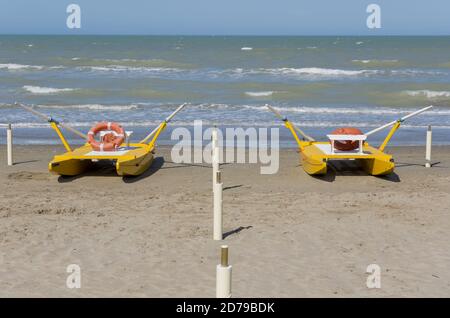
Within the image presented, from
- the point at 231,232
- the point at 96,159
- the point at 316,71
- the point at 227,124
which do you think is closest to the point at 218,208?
the point at 231,232

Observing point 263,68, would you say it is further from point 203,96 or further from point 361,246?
point 361,246

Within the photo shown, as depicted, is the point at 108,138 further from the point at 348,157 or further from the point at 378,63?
the point at 378,63

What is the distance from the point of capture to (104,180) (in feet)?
39.2

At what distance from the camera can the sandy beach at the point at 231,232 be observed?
696 centimetres

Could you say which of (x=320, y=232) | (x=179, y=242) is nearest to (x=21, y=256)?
(x=179, y=242)

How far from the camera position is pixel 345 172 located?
12.6 metres

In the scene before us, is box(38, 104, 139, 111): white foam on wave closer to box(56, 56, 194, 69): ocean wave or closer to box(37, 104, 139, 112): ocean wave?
box(37, 104, 139, 112): ocean wave

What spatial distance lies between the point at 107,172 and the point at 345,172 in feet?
13.6

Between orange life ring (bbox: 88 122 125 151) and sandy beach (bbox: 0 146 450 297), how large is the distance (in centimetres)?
49

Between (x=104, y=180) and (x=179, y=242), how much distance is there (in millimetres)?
3945

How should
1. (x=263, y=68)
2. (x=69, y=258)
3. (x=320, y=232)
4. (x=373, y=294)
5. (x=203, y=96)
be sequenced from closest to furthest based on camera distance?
(x=373, y=294), (x=69, y=258), (x=320, y=232), (x=203, y=96), (x=263, y=68)

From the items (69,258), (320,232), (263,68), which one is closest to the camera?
(69,258)

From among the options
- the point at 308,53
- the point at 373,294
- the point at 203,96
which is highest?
the point at 308,53

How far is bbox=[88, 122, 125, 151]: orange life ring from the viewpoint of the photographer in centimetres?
1224
